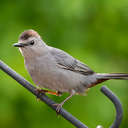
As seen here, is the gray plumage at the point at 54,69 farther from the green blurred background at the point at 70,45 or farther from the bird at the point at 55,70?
the green blurred background at the point at 70,45

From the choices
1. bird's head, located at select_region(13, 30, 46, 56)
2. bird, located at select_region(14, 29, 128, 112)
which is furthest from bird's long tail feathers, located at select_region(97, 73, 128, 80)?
bird's head, located at select_region(13, 30, 46, 56)

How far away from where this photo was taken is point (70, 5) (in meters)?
4.43

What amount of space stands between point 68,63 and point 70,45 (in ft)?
1.21

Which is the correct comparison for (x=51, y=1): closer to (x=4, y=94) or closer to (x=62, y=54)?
(x=62, y=54)

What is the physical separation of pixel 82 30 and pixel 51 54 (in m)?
0.83

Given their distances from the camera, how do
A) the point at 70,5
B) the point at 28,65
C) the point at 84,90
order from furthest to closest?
the point at 70,5, the point at 84,90, the point at 28,65

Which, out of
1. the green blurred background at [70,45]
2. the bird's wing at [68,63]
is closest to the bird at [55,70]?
the bird's wing at [68,63]

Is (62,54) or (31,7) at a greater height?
(31,7)

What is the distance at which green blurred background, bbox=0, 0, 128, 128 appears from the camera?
432cm

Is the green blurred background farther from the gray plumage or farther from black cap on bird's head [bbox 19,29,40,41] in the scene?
black cap on bird's head [bbox 19,29,40,41]

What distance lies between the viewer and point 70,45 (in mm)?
4609

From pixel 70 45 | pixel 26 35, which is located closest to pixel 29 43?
pixel 26 35

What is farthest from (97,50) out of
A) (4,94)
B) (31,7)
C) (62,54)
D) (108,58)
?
(4,94)

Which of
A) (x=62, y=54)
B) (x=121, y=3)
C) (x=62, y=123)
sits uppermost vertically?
(x=121, y=3)
